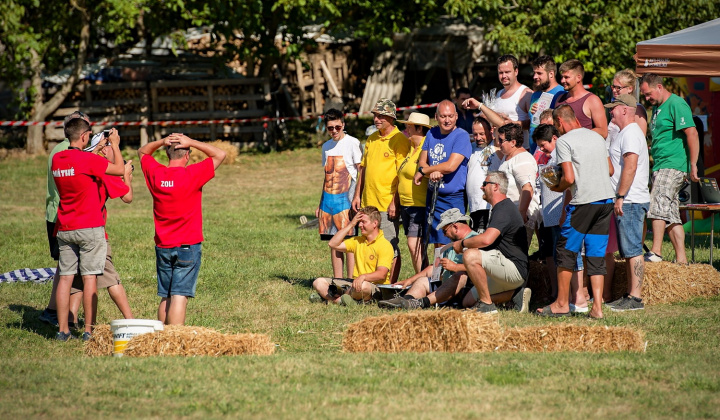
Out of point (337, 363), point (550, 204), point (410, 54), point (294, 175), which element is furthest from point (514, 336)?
point (410, 54)

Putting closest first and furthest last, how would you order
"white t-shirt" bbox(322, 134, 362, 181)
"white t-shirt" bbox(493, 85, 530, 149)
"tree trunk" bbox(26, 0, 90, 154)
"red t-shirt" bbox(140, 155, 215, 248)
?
1. "red t-shirt" bbox(140, 155, 215, 248)
2. "white t-shirt" bbox(493, 85, 530, 149)
3. "white t-shirt" bbox(322, 134, 362, 181)
4. "tree trunk" bbox(26, 0, 90, 154)

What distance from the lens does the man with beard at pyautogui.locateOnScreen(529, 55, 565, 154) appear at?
8.82 m

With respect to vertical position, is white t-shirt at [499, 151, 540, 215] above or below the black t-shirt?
above

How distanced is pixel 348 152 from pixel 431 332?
3570 mm

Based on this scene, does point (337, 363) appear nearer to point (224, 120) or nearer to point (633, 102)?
point (633, 102)

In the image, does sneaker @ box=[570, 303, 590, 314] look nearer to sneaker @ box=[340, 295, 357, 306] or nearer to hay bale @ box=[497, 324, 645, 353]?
hay bale @ box=[497, 324, 645, 353]

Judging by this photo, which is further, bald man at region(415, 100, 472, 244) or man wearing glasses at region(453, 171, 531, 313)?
bald man at region(415, 100, 472, 244)

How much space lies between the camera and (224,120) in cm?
2439

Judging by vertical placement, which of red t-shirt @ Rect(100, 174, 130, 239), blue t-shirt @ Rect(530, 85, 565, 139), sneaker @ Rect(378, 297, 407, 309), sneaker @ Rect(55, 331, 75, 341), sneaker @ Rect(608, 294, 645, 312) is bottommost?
sneaker @ Rect(55, 331, 75, 341)

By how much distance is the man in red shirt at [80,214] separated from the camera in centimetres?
718

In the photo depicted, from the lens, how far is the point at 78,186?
720 cm

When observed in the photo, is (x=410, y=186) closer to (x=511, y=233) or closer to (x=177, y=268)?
(x=511, y=233)

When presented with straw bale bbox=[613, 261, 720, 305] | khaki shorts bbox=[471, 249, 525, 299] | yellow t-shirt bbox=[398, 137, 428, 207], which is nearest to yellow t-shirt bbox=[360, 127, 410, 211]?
yellow t-shirt bbox=[398, 137, 428, 207]

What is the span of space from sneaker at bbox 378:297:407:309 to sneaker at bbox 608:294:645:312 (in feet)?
6.60
